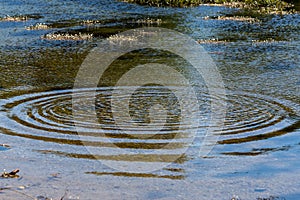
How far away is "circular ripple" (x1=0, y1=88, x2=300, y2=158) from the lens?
15273 millimetres

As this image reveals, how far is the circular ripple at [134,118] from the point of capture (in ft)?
50.1

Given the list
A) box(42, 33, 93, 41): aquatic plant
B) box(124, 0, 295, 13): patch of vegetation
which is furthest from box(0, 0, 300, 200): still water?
box(124, 0, 295, 13): patch of vegetation

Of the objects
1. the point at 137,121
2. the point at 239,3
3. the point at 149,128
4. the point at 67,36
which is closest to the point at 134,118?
the point at 137,121

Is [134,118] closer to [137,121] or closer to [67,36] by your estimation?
[137,121]

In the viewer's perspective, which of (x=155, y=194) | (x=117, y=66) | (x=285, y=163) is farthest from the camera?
(x=117, y=66)

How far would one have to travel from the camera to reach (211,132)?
16125mm

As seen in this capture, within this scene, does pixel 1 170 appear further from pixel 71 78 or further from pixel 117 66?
pixel 117 66

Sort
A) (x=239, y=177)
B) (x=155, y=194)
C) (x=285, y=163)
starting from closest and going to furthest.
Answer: (x=155, y=194) → (x=239, y=177) → (x=285, y=163)

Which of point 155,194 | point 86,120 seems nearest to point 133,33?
point 86,120

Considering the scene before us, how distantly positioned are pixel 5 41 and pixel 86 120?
67.9 ft

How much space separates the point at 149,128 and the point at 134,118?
1.31 metres

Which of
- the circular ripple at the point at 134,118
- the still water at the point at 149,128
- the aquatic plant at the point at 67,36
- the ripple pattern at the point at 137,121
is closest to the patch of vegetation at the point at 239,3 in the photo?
the aquatic plant at the point at 67,36

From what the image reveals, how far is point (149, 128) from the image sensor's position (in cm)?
1652

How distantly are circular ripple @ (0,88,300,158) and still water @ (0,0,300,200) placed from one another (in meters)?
0.03
